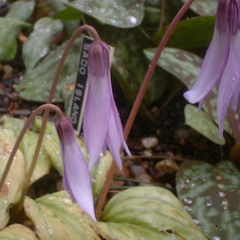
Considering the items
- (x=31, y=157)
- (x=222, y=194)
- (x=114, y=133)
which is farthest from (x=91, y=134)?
(x=222, y=194)

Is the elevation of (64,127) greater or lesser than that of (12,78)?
greater

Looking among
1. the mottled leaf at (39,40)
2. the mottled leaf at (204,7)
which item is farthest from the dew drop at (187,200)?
the mottled leaf at (39,40)

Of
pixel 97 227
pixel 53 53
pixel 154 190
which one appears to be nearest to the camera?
pixel 97 227

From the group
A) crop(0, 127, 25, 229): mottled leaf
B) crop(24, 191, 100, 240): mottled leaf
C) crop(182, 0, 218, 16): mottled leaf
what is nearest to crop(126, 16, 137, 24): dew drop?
crop(182, 0, 218, 16): mottled leaf

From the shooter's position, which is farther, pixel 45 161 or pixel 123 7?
pixel 123 7

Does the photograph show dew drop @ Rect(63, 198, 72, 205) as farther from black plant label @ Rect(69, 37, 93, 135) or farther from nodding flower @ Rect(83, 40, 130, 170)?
nodding flower @ Rect(83, 40, 130, 170)

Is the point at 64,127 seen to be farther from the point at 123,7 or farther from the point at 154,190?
the point at 123,7

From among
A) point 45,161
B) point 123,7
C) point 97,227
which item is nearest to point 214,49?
point 97,227
